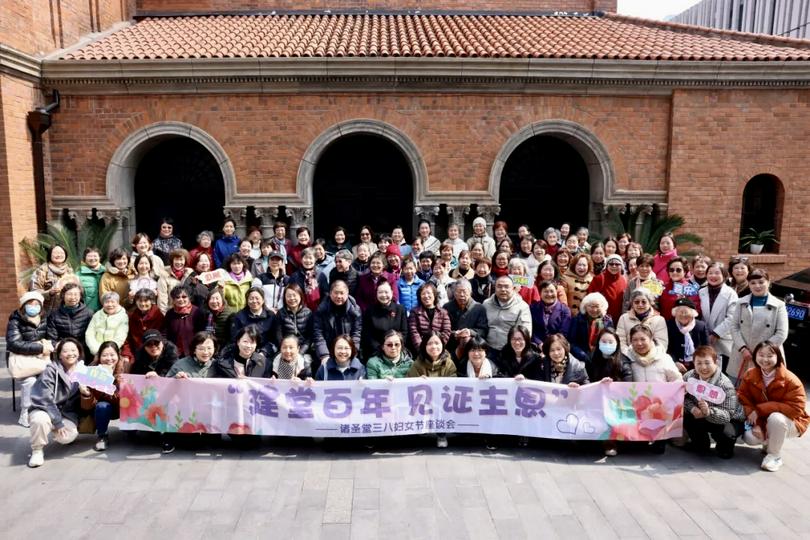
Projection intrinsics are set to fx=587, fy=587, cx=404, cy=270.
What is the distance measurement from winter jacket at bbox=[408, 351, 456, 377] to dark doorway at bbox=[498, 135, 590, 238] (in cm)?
698

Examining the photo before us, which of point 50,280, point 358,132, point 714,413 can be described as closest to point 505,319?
point 714,413

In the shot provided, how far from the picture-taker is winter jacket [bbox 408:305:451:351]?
264 inches

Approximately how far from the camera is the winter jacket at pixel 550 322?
6871 mm

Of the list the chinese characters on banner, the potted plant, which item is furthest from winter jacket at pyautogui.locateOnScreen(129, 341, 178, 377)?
the potted plant

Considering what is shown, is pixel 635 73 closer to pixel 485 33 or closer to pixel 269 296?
pixel 485 33

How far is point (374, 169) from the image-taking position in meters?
12.6

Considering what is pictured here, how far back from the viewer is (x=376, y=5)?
15531 millimetres

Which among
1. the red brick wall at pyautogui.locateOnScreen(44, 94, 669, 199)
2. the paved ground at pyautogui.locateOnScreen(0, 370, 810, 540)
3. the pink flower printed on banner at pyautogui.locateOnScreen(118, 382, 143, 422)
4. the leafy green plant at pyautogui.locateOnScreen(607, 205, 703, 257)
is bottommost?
the paved ground at pyautogui.locateOnScreen(0, 370, 810, 540)

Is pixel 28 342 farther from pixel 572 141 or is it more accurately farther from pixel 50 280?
pixel 572 141

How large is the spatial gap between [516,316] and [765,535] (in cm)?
305

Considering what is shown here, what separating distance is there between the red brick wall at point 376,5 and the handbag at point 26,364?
11490mm

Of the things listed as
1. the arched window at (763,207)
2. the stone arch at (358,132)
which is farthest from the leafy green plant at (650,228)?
the stone arch at (358,132)

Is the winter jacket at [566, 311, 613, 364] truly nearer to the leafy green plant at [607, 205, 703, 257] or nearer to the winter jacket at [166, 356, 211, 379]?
the winter jacket at [166, 356, 211, 379]

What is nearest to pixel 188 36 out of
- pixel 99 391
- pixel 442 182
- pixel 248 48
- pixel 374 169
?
pixel 248 48
